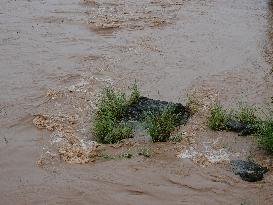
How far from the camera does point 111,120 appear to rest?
6.17 metres

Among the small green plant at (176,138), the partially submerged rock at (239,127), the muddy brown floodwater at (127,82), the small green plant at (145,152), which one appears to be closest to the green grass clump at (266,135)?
the muddy brown floodwater at (127,82)

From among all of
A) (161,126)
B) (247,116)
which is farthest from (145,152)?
(247,116)

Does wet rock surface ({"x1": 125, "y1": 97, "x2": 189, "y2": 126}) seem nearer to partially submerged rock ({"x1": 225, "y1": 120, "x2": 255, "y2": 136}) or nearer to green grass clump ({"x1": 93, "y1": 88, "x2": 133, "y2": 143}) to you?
green grass clump ({"x1": 93, "y1": 88, "x2": 133, "y2": 143})

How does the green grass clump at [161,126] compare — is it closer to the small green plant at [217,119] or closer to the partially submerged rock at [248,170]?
the small green plant at [217,119]

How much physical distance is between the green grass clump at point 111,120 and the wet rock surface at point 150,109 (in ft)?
0.44

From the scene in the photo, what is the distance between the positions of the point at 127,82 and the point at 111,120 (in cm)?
179

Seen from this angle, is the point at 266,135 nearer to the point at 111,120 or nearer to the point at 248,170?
the point at 248,170

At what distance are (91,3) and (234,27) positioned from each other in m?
4.19

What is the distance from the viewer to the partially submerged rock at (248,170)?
512 centimetres

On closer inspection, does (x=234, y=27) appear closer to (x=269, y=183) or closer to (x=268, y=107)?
(x=268, y=107)

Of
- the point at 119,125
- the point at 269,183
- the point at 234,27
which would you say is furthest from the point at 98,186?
the point at 234,27

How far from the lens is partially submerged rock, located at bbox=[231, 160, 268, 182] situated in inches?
201

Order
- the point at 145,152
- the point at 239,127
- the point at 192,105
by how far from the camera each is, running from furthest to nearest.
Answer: the point at 192,105 < the point at 239,127 < the point at 145,152

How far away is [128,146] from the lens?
586 cm
